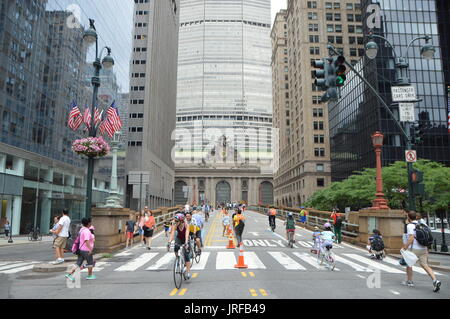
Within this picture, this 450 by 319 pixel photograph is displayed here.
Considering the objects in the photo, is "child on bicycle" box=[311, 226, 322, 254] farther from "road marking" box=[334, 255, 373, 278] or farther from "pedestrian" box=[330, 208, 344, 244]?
"pedestrian" box=[330, 208, 344, 244]

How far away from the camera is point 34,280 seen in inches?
412

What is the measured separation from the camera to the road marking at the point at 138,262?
12602mm

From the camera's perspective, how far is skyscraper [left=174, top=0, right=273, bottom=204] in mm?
160500

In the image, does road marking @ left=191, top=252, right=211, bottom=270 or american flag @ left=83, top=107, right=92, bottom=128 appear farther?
american flag @ left=83, top=107, right=92, bottom=128

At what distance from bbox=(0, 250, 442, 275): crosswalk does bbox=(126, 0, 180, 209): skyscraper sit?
125 feet

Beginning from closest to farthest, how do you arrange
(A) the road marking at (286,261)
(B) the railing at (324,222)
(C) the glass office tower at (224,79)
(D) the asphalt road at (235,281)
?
(D) the asphalt road at (235,281), (A) the road marking at (286,261), (B) the railing at (324,222), (C) the glass office tower at (224,79)

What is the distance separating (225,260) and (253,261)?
1155 millimetres

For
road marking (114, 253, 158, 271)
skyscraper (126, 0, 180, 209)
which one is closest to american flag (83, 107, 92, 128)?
road marking (114, 253, 158, 271)

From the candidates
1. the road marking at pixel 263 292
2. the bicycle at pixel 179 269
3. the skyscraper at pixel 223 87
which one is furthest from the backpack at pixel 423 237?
the skyscraper at pixel 223 87

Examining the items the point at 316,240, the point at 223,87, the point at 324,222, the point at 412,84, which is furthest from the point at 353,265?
the point at 223,87

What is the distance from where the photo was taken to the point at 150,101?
241 feet

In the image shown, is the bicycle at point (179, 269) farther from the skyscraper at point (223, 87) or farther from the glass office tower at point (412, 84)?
the skyscraper at point (223, 87)

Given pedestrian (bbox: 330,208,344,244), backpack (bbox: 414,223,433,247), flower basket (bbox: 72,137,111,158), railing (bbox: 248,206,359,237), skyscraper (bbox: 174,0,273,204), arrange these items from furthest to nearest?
skyscraper (bbox: 174,0,273,204) → railing (bbox: 248,206,359,237) → pedestrian (bbox: 330,208,344,244) → flower basket (bbox: 72,137,111,158) → backpack (bbox: 414,223,433,247)
